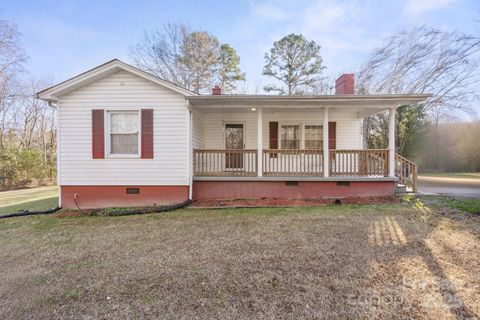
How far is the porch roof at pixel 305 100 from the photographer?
7.11 m

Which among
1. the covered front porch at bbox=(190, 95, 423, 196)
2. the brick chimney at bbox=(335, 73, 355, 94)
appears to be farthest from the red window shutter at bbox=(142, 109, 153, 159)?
the brick chimney at bbox=(335, 73, 355, 94)

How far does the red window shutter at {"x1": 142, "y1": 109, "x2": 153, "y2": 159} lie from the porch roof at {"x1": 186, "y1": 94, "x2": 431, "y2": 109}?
4.36 ft

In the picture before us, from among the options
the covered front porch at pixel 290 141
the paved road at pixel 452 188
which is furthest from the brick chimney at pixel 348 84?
the paved road at pixel 452 188

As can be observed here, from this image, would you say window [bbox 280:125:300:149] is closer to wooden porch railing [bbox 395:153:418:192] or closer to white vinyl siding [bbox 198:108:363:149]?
white vinyl siding [bbox 198:108:363:149]

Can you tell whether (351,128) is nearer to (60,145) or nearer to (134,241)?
(134,241)

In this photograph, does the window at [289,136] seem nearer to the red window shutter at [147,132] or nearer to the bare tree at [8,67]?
the red window shutter at [147,132]

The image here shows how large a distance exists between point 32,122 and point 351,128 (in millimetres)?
24310

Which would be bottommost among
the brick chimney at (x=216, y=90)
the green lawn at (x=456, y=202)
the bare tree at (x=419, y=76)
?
the green lawn at (x=456, y=202)

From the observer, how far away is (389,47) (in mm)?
20188

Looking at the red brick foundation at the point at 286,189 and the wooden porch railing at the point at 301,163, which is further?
the wooden porch railing at the point at 301,163

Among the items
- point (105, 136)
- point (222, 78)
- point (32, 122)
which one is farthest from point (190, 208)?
point (32, 122)

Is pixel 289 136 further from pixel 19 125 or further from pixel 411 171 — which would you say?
pixel 19 125

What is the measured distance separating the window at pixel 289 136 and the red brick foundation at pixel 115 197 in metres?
4.66

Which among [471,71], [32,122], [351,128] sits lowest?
[351,128]
